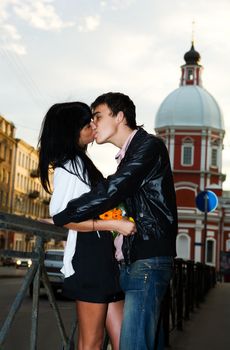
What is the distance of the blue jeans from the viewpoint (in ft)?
9.52

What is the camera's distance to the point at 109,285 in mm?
3133

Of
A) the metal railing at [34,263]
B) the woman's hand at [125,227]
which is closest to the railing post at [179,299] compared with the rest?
the metal railing at [34,263]

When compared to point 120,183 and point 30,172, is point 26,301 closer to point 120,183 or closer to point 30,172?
point 120,183

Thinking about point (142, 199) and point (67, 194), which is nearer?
point (142, 199)

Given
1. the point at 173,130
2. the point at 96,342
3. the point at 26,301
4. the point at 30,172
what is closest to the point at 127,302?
the point at 96,342

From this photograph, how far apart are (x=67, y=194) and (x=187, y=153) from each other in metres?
67.1

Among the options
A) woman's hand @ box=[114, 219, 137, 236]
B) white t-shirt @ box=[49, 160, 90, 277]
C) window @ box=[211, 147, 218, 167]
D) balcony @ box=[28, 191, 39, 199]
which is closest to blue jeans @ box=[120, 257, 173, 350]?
woman's hand @ box=[114, 219, 137, 236]

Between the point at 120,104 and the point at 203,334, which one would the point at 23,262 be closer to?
the point at 120,104

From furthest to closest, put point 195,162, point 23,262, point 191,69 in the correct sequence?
point 191,69 < point 195,162 < point 23,262

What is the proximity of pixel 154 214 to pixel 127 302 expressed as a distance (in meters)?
0.42

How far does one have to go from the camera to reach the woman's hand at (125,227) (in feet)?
9.62

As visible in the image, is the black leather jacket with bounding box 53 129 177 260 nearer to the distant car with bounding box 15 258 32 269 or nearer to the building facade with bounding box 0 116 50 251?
the distant car with bounding box 15 258 32 269

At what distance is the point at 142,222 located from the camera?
292cm

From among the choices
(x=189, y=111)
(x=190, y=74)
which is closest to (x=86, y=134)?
(x=189, y=111)
